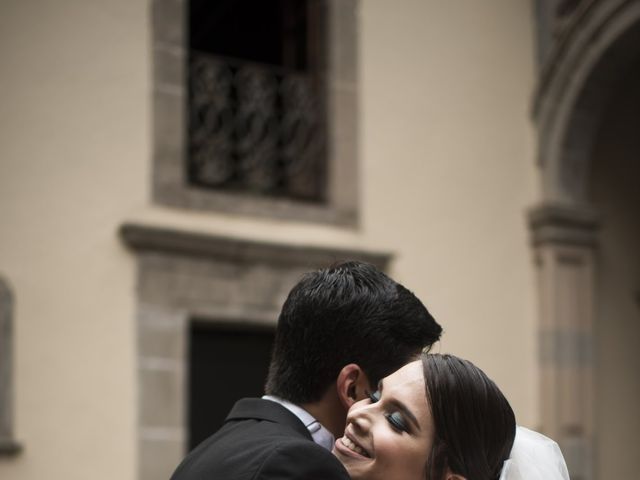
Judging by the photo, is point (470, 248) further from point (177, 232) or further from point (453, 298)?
point (177, 232)

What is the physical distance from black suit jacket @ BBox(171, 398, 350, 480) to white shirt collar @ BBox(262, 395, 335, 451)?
0.09 feet

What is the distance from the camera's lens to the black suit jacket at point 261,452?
280 centimetres

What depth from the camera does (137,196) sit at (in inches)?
341

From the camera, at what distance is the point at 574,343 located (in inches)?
408

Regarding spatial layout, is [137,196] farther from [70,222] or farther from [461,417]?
[461,417]

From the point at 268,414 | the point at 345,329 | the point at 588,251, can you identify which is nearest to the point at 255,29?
the point at 588,251

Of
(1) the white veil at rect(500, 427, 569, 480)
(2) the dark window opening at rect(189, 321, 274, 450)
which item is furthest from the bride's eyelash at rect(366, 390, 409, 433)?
(2) the dark window opening at rect(189, 321, 274, 450)

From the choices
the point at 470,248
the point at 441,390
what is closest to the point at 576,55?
the point at 470,248

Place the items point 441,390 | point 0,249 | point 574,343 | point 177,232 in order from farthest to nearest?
point 574,343
point 177,232
point 0,249
point 441,390

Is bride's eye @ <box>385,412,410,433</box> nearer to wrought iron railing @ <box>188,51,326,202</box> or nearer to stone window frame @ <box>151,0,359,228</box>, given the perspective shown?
stone window frame @ <box>151,0,359,228</box>

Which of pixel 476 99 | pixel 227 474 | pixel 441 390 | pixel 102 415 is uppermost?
pixel 476 99

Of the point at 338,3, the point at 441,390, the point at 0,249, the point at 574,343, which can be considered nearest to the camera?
the point at 441,390

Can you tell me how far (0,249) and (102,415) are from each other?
1194 millimetres

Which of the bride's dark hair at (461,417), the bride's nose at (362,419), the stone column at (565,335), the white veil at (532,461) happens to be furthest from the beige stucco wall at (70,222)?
the bride's dark hair at (461,417)
